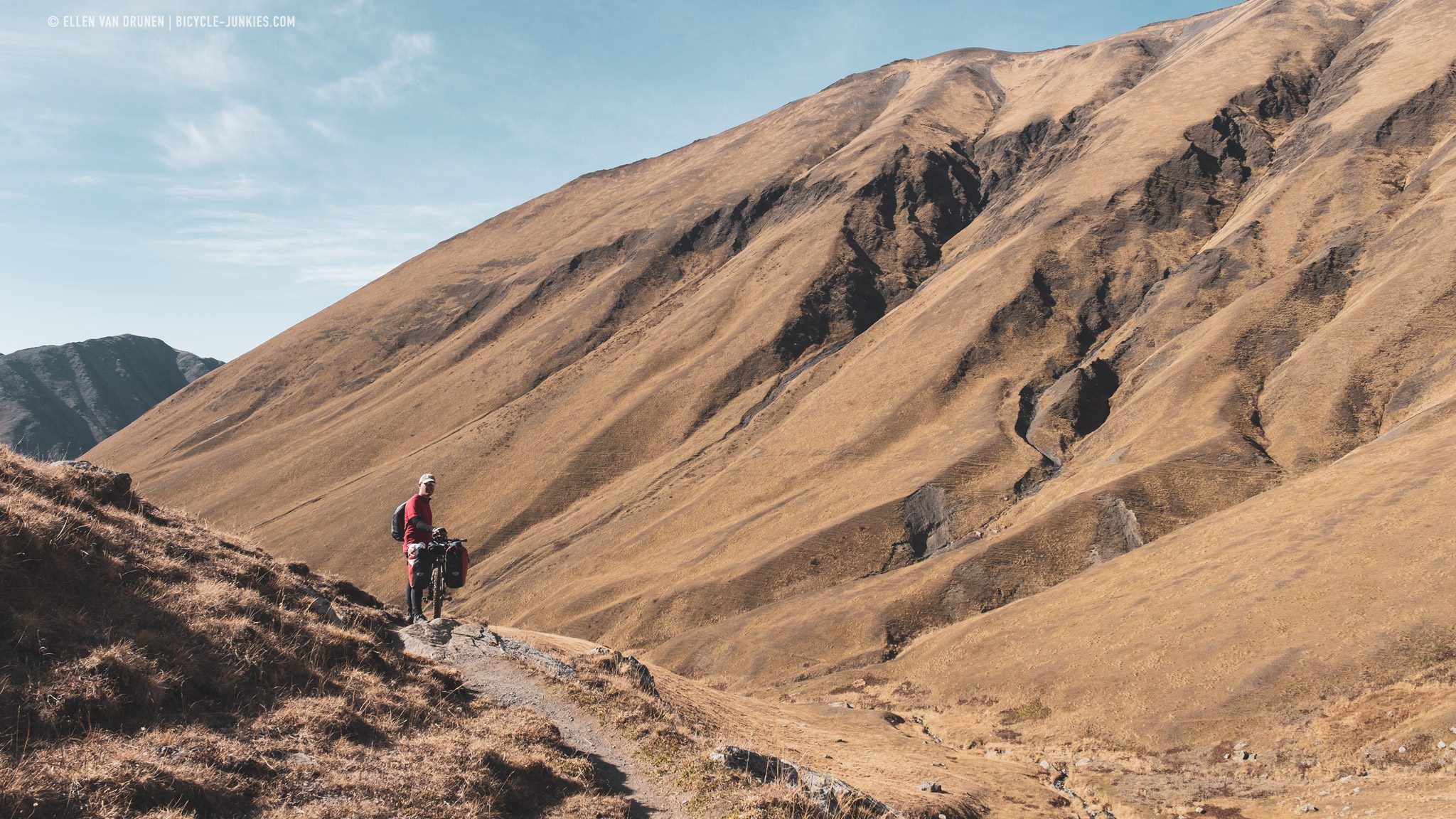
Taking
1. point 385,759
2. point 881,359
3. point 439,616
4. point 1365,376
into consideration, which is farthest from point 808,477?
point 385,759

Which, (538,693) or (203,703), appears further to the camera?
(538,693)

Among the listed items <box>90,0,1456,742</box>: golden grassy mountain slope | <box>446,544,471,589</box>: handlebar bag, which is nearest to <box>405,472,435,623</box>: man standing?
<box>446,544,471,589</box>: handlebar bag

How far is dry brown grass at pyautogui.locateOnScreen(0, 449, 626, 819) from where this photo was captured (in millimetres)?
9469

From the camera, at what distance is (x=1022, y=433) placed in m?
110

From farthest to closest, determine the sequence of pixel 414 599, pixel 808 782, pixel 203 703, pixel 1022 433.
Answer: pixel 1022 433
pixel 414 599
pixel 808 782
pixel 203 703

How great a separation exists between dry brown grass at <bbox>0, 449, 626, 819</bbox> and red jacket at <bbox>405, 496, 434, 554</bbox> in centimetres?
293

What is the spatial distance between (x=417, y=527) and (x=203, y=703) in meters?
7.85

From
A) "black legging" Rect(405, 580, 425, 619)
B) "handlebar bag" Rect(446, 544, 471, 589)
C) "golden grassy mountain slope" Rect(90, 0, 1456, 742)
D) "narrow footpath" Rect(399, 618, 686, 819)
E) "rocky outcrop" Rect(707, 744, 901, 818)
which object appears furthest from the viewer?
"golden grassy mountain slope" Rect(90, 0, 1456, 742)

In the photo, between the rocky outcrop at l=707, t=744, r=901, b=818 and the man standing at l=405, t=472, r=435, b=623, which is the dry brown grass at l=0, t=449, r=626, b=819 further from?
the man standing at l=405, t=472, r=435, b=623

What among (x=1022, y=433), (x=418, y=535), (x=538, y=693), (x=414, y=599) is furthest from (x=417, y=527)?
(x=1022, y=433)

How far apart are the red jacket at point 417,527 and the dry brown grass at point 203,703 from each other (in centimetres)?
293

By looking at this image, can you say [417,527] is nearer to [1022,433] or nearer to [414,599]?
[414,599]

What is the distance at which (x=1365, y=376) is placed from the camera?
86.6 meters

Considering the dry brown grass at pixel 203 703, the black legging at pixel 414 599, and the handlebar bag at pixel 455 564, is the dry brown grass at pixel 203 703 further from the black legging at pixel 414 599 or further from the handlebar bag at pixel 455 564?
the black legging at pixel 414 599
